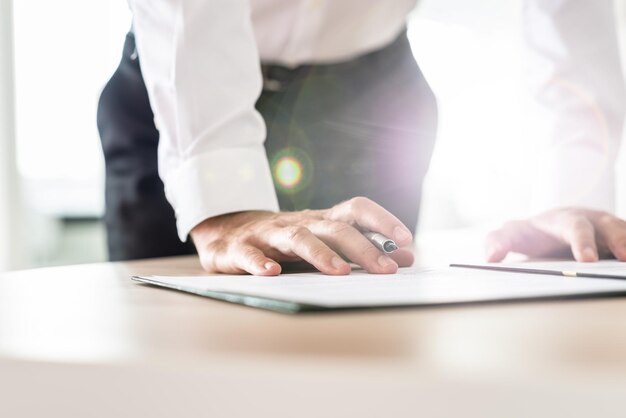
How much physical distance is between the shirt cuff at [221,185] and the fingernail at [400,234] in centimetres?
24

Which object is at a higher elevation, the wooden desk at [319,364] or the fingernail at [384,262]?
the wooden desk at [319,364]

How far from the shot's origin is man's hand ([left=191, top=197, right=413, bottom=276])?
58 centimetres

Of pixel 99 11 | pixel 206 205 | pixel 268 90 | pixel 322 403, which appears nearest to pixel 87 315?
pixel 322 403

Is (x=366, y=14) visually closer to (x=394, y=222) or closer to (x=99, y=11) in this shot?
(x=394, y=222)

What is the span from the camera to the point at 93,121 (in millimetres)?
3656

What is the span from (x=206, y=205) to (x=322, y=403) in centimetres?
61

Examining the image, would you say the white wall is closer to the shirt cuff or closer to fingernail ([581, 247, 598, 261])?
the shirt cuff

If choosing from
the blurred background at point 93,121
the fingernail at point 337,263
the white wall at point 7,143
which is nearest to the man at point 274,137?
the fingernail at point 337,263

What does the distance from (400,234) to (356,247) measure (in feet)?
→ 0.14

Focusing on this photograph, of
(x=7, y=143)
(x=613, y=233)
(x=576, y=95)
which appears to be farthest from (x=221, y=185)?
(x=7, y=143)

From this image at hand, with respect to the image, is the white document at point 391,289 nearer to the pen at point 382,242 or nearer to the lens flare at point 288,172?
the pen at point 382,242

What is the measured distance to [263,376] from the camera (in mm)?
202

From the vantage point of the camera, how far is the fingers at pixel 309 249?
1.88 feet

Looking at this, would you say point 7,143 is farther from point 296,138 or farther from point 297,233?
point 297,233
